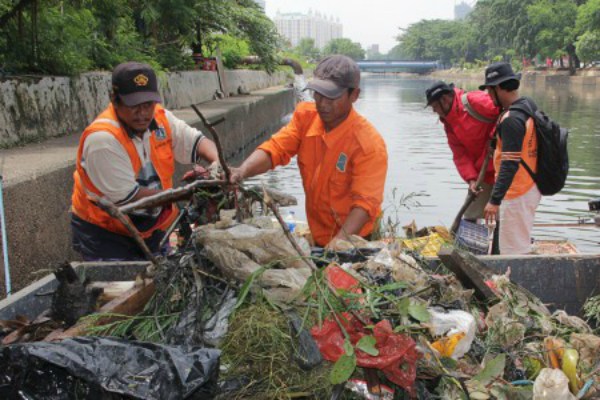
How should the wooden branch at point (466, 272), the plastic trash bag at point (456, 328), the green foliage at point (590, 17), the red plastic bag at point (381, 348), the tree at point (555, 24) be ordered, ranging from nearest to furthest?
the red plastic bag at point (381, 348)
the plastic trash bag at point (456, 328)
the wooden branch at point (466, 272)
the green foliage at point (590, 17)
the tree at point (555, 24)

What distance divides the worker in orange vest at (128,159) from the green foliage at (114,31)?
3563 mm

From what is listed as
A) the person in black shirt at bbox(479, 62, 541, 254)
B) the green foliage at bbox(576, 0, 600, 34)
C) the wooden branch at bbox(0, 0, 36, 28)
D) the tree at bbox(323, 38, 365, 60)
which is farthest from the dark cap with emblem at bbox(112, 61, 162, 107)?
the tree at bbox(323, 38, 365, 60)

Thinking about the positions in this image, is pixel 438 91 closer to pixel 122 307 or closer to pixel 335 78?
pixel 335 78

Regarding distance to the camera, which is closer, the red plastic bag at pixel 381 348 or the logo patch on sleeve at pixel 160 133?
the red plastic bag at pixel 381 348

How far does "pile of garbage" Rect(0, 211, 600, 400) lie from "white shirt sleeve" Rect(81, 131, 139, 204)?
33.6 inches

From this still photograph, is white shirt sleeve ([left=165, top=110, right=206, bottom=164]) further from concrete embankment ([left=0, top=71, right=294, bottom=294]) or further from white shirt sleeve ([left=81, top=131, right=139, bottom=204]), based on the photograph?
concrete embankment ([left=0, top=71, right=294, bottom=294])

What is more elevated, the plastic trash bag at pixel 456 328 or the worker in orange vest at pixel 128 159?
the worker in orange vest at pixel 128 159

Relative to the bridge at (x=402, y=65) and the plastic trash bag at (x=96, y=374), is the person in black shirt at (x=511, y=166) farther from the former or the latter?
the bridge at (x=402, y=65)

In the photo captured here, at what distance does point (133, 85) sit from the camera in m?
3.26

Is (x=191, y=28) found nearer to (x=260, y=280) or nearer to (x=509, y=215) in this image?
(x=509, y=215)

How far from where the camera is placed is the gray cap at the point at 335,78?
3.46m

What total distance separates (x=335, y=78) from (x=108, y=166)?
1.25 m

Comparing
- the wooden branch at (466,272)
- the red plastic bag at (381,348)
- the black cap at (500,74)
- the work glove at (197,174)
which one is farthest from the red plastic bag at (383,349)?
the black cap at (500,74)

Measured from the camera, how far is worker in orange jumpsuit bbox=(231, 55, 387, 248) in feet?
11.5
